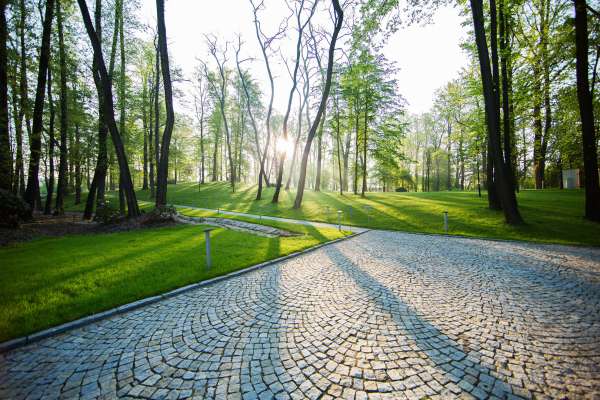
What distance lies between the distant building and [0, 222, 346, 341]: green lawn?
1099 inches

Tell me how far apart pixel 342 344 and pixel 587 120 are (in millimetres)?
14047

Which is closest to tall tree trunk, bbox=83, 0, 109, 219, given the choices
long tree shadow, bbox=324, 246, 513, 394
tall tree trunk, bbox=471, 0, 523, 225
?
long tree shadow, bbox=324, 246, 513, 394

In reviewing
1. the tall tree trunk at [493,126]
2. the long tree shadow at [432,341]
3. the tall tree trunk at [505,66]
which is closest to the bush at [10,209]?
the long tree shadow at [432,341]

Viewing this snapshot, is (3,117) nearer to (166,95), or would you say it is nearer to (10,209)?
(10,209)

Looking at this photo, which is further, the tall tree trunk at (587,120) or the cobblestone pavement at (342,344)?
the tall tree trunk at (587,120)

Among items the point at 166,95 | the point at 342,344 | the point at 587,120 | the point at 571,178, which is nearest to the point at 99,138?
the point at 166,95

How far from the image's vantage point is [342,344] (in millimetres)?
2705

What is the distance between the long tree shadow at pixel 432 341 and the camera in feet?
7.29

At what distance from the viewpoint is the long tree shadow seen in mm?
2221

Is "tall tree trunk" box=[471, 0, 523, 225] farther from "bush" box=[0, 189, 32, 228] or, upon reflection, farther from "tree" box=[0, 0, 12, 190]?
"bush" box=[0, 189, 32, 228]

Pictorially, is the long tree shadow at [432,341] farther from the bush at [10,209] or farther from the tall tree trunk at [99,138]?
the bush at [10,209]

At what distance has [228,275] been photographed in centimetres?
501

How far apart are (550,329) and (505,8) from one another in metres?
14.7

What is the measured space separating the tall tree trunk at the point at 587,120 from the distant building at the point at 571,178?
59.2 feet
